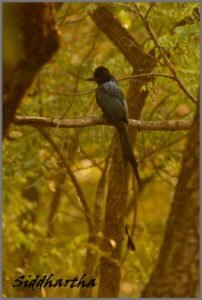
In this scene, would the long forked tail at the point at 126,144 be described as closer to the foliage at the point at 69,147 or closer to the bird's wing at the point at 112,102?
the bird's wing at the point at 112,102

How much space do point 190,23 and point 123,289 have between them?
26.9 ft

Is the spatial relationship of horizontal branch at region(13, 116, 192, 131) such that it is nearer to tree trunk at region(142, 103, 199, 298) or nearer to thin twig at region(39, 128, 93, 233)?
tree trunk at region(142, 103, 199, 298)

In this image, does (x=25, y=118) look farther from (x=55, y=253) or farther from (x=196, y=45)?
(x=55, y=253)

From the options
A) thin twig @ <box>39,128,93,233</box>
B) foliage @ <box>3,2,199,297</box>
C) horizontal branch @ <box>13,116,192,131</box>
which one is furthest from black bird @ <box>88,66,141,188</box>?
thin twig @ <box>39,128,93,233</box>

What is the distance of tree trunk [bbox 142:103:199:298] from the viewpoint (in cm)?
362

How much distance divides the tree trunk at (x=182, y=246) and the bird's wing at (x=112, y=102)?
2.58 meters

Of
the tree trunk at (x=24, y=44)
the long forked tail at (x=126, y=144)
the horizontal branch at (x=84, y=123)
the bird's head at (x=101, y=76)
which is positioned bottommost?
the long forked tail at (x=126, y=144)

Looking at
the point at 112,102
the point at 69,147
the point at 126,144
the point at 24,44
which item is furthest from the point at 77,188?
the point at 24,44

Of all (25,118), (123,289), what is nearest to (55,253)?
(25,118)

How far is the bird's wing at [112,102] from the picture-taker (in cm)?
633

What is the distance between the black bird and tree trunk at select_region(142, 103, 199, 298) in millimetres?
2006

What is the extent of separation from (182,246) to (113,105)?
3.03m

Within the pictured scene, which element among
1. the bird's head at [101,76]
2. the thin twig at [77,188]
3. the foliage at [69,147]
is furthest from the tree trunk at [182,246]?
the thin twig at [77,188]

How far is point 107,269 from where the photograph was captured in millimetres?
7352
